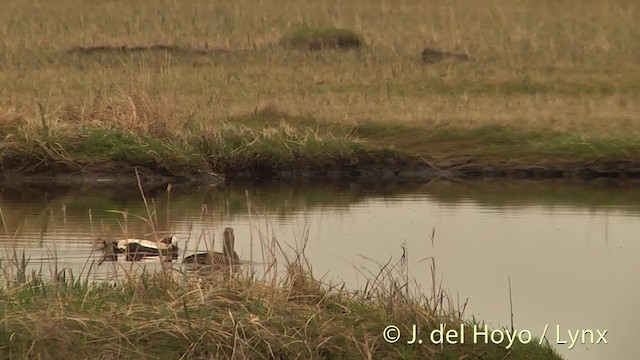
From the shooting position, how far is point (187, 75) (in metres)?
24.1

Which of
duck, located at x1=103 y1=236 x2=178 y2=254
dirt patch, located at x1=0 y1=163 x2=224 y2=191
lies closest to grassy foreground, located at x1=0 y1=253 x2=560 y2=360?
duck, located at x1=103 y1=236 x2=178 y2=254

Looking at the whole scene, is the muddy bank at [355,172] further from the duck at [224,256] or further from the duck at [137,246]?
the duck at [224,256]

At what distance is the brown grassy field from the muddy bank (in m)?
0.21

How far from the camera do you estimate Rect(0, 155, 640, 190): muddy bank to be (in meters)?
17.7

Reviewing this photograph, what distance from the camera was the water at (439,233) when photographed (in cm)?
1028

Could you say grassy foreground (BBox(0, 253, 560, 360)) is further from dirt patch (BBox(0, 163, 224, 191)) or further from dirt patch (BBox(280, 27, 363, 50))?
dirt patch (BBox(280, 27, 363, 50))

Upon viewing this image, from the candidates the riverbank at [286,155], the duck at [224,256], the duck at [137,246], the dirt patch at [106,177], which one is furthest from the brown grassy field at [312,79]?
the duck at [224,256]

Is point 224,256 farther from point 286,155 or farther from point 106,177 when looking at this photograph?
point 286,155

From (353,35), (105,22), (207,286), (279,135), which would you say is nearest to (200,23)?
(105,22)

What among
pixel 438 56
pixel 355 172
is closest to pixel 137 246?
pixel 355 172

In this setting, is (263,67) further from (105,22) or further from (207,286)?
(207,286)

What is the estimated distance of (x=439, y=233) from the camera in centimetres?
1395

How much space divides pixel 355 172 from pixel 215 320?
10282 millimetres

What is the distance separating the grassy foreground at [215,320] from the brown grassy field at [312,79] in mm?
9200
